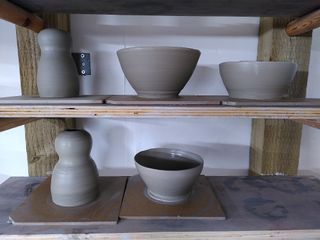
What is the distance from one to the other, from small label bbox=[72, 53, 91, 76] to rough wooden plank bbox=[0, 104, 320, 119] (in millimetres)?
358

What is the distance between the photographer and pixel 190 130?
905 millimetres

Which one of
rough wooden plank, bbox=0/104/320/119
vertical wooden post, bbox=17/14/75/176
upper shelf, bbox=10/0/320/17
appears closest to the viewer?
rough wooden plank, bbox=0/104/320/119

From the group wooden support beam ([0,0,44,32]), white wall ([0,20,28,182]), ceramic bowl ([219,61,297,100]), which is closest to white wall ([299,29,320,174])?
ceramic bowl ([219,61,297,100])

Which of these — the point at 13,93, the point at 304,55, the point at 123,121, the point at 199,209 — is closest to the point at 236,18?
the point at 304,55

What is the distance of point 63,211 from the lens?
577 mm

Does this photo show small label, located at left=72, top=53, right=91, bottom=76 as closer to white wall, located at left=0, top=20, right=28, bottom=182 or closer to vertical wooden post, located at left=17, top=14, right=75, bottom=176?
vertical wooden post, located at left=17, top=14, right=75, bottom=176

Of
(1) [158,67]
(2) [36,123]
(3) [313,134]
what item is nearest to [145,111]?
(1) [158,67]

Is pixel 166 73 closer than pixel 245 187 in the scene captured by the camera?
Yes

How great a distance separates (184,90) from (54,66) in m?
0.45

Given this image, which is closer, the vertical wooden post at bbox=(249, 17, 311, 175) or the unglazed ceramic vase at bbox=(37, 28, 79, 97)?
the unglazed ceramic vase at bbox=(37, 28, 79, 97)

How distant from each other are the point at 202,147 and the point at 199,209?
0.35 m

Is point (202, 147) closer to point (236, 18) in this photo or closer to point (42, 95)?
point (236, 18)

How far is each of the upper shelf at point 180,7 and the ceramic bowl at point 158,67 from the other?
0.51ft

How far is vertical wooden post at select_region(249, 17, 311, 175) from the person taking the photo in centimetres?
80
